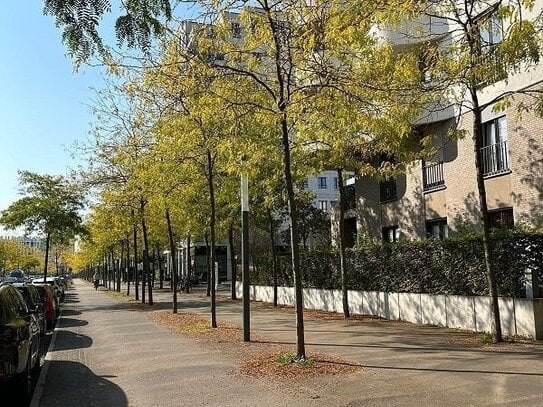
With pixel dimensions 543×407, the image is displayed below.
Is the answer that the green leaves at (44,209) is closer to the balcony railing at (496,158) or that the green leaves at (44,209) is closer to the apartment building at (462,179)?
the apartment building at (462,179)

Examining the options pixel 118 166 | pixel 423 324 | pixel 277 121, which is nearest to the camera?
pixel 277 121

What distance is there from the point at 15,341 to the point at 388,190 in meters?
19.2

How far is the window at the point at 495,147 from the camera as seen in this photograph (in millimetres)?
18859

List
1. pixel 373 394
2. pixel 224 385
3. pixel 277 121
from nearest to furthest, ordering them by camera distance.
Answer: pixel 373 394 < pixel 224 385 < pixel 277 121

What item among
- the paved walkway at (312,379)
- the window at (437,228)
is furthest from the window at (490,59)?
the window at (437,228)

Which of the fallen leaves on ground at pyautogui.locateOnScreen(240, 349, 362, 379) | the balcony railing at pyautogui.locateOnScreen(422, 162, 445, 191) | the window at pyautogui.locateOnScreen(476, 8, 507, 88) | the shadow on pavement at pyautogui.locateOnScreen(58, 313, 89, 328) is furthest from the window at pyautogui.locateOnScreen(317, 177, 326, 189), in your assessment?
the fallen leaves on ground at pyautogui.locateOnScreen(240, 349, 362, 379)

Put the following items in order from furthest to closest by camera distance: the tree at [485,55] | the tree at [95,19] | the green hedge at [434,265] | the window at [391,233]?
the window at [391,233] → the green hedge at [434,265] → the tree at [485,55] → the tree at [95,19]

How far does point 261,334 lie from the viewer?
15172 millimetres

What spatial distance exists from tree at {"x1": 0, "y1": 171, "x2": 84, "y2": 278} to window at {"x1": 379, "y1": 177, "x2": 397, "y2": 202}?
608 inches

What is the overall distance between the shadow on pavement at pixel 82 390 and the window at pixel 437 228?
14512 mm

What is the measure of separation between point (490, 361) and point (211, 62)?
23.1 feet

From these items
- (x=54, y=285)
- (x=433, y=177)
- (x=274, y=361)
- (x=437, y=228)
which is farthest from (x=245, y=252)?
(x=54, y=285)

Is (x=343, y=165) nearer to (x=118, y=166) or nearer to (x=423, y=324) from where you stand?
(x=423, y=324)

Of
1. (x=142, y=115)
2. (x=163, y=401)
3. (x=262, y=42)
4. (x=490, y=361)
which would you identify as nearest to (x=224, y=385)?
(x=163, y=401)
